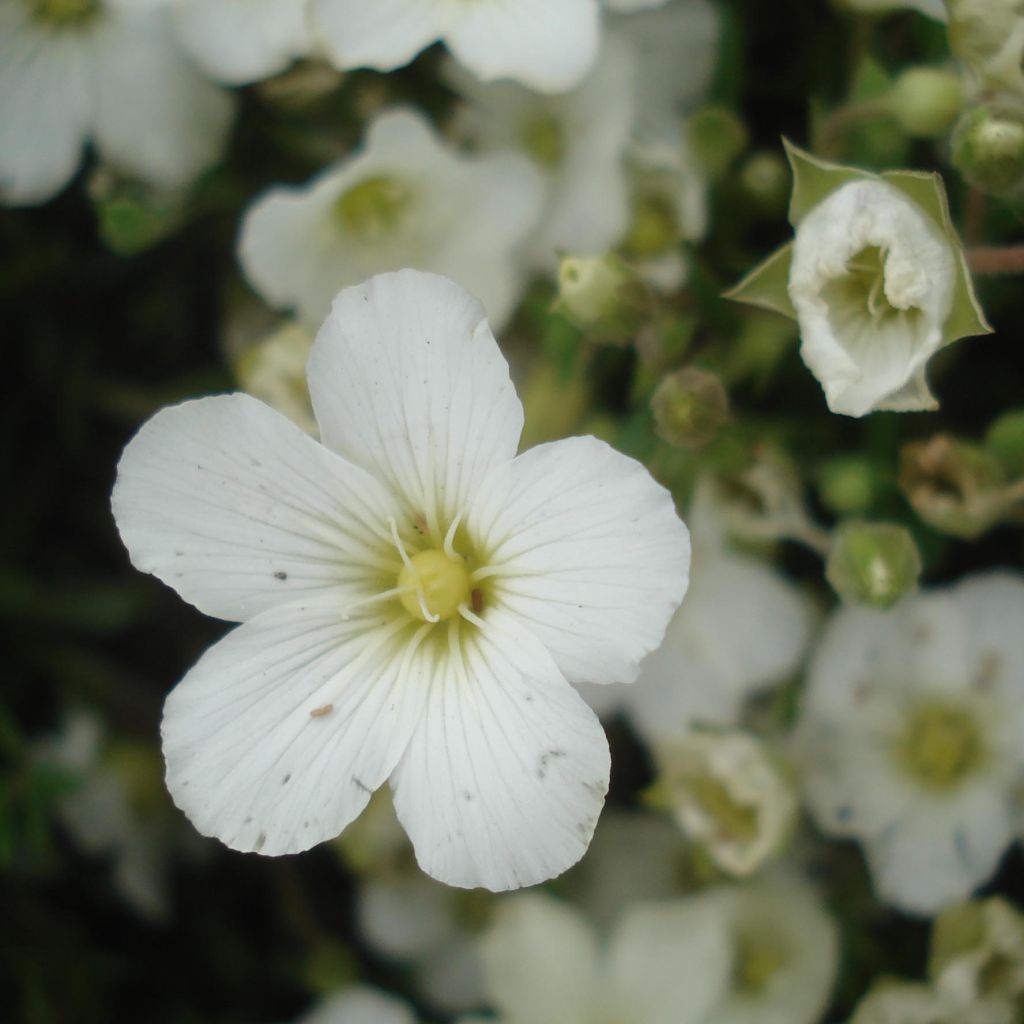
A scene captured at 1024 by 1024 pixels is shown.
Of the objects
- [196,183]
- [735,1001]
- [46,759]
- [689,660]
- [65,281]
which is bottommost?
[735,1001]

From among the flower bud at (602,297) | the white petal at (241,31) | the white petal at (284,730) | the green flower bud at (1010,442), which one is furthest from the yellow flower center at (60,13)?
the green flower bud at (1010,442)

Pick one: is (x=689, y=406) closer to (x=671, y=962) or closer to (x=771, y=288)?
(x=771, y=288)

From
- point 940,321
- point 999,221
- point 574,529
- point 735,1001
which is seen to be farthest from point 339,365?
point 735,1001

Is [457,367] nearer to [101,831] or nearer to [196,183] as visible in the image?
[196,183]

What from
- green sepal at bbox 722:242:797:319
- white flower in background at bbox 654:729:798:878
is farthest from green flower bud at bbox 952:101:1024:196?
white flower in background at bbox 654:729:798:878

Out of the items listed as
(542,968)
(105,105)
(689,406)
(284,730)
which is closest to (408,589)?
(284,730)

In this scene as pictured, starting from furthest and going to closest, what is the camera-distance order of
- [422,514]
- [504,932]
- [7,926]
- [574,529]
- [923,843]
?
[7,926]
[504,932]
[923,843]
[422,514]
[574,529]

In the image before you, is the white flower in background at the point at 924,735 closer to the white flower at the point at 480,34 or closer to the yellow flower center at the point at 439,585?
the yellow flower center at the point at 439,585
